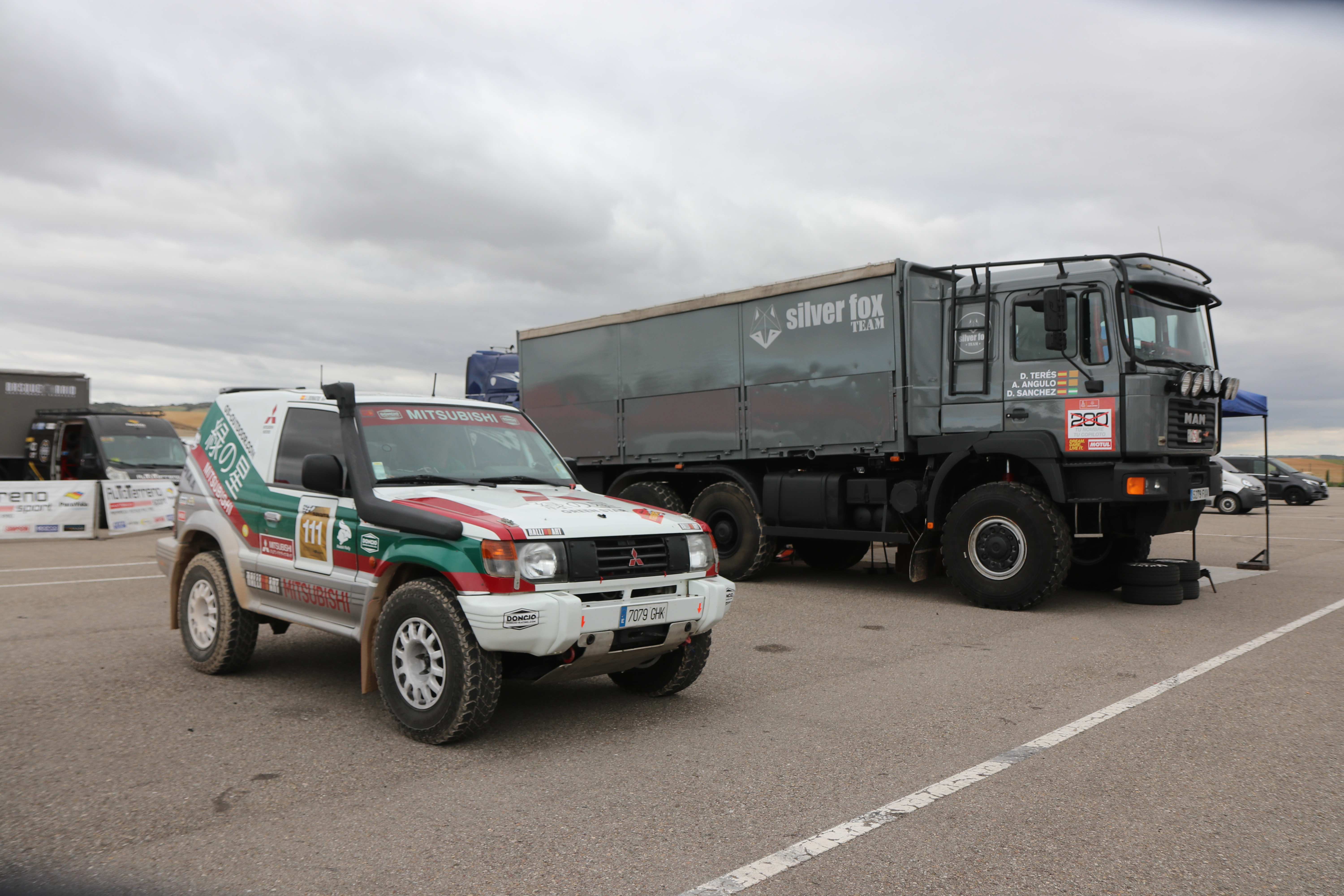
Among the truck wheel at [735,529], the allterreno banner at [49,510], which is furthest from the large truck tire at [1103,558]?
the allterreno banner at [49,510]

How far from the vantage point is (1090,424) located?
9.64 m

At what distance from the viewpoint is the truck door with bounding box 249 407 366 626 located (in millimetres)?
5617

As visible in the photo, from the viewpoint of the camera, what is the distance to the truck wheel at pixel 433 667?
15.8 feet

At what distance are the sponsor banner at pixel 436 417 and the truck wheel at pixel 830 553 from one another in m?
7.22

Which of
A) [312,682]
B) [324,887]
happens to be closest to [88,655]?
[312,682]

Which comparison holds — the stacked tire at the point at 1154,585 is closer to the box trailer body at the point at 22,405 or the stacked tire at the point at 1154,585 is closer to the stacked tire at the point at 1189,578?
the stacked tire at the point at 1189,578

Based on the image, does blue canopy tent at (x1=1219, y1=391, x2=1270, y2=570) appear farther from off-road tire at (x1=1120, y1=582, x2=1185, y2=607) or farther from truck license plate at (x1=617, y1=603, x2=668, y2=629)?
truck license plate at (x1=617, y1=603, x2=668, y2=629)

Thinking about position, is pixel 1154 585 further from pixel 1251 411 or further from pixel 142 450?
pixel 142 450

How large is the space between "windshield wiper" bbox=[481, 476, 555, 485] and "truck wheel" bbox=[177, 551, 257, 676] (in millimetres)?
1957

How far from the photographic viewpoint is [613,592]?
5.08 metres

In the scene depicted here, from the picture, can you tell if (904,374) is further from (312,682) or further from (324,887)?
(324,887)

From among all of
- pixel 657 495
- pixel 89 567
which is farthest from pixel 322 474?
pixel 89 567

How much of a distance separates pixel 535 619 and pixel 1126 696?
12.7ft

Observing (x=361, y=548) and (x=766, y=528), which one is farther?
(x=766, y=528)
